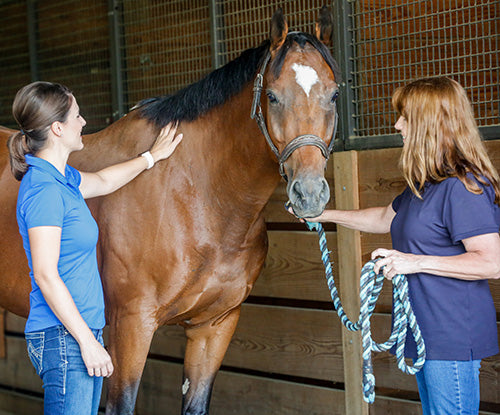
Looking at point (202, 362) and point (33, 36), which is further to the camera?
point (33, 36)

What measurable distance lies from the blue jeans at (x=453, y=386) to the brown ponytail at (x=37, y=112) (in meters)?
1.15

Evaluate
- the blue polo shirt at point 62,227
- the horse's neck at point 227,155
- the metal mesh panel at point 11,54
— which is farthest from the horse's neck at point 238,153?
the metal mesh panel at point 11,54

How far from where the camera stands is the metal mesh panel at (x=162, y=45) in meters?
3.46

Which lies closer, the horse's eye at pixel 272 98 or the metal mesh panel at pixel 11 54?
the horse's eye at pixel 272 98

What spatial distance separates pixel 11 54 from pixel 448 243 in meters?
3.78

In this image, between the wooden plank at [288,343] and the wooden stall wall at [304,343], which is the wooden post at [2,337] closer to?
the wooden stall wall at [304,343]

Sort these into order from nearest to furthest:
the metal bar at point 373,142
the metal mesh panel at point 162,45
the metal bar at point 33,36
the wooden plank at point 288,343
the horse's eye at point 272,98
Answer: the horse's eye at point 272,98 → the metal bar at point 373,142 → the wooden plank at point 288,343 → the metal mesh panel at point 162,45 → the metal bar at point 33,36

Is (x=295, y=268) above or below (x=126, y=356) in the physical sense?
above

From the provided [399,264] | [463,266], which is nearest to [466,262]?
[463,266]

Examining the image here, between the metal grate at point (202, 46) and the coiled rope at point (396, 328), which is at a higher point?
the metal grate at point (202, 46)

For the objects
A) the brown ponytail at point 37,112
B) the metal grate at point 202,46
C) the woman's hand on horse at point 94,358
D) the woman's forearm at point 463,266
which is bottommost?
the woman's hand on horse at point 94,358

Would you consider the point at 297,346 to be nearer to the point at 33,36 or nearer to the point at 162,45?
the point at 162,45

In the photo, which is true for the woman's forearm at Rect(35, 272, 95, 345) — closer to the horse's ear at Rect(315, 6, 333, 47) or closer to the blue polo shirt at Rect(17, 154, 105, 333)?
the blue polo shirt at Rect(17, 154, 105, 333)

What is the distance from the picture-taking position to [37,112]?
1.61 m
